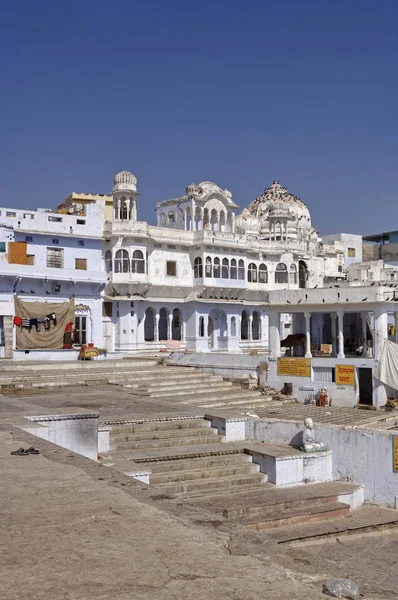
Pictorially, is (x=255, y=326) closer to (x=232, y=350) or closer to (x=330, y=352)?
(x=232, y=350)

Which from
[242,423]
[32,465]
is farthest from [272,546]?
[242,423]

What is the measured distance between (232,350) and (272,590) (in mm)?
31296

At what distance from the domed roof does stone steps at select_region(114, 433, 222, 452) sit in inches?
1298

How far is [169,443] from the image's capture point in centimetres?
1319

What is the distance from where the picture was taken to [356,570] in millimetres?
9219

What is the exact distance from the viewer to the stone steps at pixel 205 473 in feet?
37.6

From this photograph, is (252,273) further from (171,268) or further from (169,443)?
(169,443)

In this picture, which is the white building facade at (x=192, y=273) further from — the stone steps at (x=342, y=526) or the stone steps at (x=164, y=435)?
the stone steps at (x=342, y=526)

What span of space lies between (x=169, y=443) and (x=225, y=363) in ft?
40.9

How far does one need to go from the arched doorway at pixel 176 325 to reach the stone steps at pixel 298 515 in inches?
939

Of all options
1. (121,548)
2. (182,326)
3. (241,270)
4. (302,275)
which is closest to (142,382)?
(182,326)

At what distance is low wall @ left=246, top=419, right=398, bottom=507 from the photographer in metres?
13.5

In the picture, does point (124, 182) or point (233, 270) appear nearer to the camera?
point (124, 182)

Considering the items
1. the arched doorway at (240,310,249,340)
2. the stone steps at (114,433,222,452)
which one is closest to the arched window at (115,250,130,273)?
the arched doorway at (240,310,249,340)
